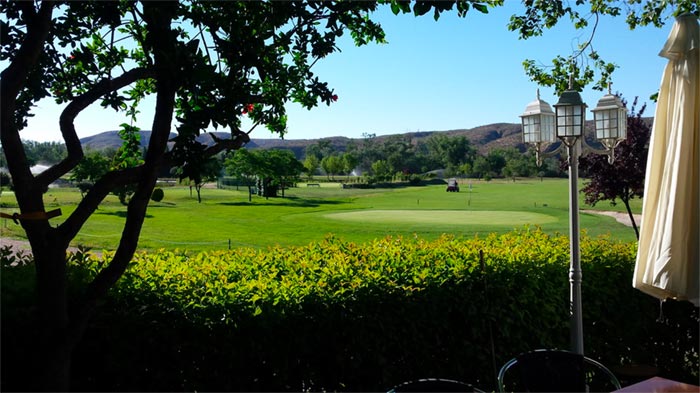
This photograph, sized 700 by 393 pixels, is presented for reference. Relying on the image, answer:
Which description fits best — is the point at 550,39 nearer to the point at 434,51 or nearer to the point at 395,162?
the point at 434,51

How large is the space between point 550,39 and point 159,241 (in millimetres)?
10883

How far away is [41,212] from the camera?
8.53 feet

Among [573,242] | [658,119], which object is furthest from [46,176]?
[573,242]

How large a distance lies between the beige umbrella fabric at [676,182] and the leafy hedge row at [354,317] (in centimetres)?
145

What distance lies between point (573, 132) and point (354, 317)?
2236mm

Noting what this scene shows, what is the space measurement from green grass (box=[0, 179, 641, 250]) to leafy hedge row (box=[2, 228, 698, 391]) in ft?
19.7

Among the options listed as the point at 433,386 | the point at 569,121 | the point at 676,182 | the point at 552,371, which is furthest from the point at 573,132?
the point at 433,386

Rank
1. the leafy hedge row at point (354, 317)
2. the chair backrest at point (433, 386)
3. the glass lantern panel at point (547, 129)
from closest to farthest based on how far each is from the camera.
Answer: the chair backrest at point (433, 386) < the leafy hedge row at point (354, 317) < the glass lantern panel at point (547, 129)

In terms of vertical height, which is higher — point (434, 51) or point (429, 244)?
point (434, 51)

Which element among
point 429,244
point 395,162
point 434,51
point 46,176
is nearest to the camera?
point 46,176

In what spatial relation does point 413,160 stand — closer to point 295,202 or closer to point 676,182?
point 295,202

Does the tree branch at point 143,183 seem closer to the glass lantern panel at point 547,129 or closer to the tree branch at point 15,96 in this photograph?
the tree branch at point 15,96

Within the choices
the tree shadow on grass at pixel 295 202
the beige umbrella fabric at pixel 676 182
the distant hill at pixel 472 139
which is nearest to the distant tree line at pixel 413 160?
the distant hill at pixel 472 139

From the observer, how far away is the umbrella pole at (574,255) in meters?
4.09
